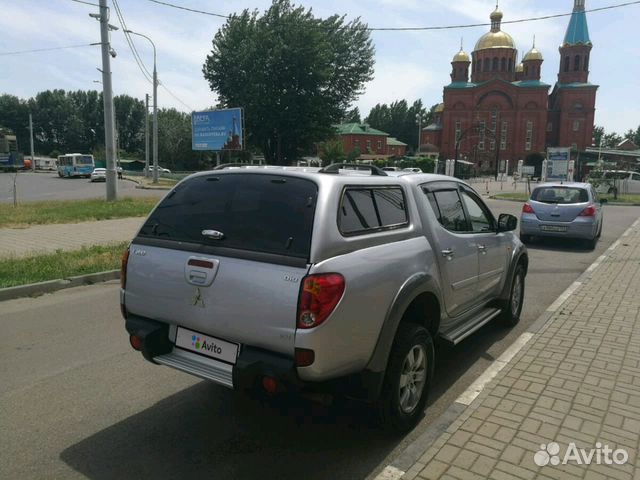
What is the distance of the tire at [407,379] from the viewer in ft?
10.4

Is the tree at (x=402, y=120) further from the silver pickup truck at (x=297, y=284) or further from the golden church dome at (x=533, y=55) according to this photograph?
the silver pickup truck at (x=297, y=284)

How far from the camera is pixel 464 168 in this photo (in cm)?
7781

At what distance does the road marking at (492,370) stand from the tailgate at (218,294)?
1.68 m

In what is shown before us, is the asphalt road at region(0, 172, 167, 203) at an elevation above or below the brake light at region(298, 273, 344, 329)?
below

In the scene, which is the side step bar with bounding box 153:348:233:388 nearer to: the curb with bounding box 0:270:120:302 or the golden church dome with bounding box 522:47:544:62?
the curb with bounding box 0:270:120:302

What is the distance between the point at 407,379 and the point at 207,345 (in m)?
Answer: 1.34

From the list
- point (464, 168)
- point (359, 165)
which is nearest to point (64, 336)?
point (359, 165)

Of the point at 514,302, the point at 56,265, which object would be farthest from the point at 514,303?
the point at 56,265

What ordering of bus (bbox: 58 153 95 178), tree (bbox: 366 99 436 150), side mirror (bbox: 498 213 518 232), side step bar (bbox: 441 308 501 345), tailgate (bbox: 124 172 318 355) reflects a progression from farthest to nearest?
tree (bbox: 366 99 436 150) → bus (bbox: 58 153 95 178) → side mirror (bbox: 498 213 518 232) → side step bar (bbox: 441 308 501 345) → tailgate (bbox: 124 172 318 355)

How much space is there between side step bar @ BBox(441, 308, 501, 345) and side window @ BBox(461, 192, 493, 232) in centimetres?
81

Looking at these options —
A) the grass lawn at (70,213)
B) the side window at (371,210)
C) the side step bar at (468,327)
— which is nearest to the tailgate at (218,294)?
the side window at (371,210)

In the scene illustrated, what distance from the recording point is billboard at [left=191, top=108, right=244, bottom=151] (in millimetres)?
29391

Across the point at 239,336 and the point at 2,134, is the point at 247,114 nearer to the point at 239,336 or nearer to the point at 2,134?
the point at 2,134

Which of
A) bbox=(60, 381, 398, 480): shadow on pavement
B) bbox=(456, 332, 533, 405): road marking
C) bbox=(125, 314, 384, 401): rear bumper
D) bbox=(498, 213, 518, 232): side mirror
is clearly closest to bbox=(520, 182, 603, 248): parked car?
bbox=(498, 213, 518, 232): side mirror
